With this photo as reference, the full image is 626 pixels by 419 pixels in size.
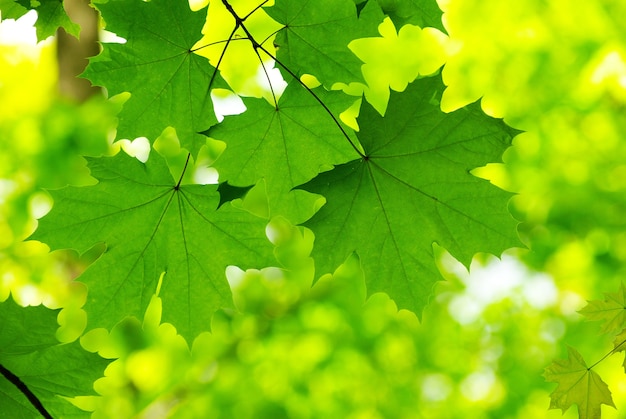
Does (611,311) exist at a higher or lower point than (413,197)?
lower

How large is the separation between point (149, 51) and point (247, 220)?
477 mm

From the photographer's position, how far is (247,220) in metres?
1.53

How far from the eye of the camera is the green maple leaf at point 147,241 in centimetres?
156

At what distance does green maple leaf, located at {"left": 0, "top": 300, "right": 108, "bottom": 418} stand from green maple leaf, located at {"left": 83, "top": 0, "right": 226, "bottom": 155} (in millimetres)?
493

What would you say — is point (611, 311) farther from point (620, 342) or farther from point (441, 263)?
point (441, 263)

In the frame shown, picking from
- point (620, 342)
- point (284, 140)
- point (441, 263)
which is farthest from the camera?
point (441, 263)

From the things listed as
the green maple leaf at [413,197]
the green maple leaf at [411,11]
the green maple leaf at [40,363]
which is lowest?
the green maple leaf at [40,363]

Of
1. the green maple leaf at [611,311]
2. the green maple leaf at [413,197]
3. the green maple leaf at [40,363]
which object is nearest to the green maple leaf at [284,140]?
the green maple leaf at [413,197]

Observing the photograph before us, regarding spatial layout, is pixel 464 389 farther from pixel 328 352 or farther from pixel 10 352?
pixel 10 352

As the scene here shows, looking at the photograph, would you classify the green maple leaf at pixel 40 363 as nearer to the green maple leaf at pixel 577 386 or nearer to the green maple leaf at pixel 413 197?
the green maple leaf at pixel 413 197

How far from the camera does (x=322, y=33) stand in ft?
4.67

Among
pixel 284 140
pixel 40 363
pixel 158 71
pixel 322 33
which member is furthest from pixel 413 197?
pixel 40 363

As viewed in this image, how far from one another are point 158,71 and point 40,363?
2.41 feet

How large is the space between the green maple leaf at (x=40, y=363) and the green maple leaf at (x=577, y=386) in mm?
1103
